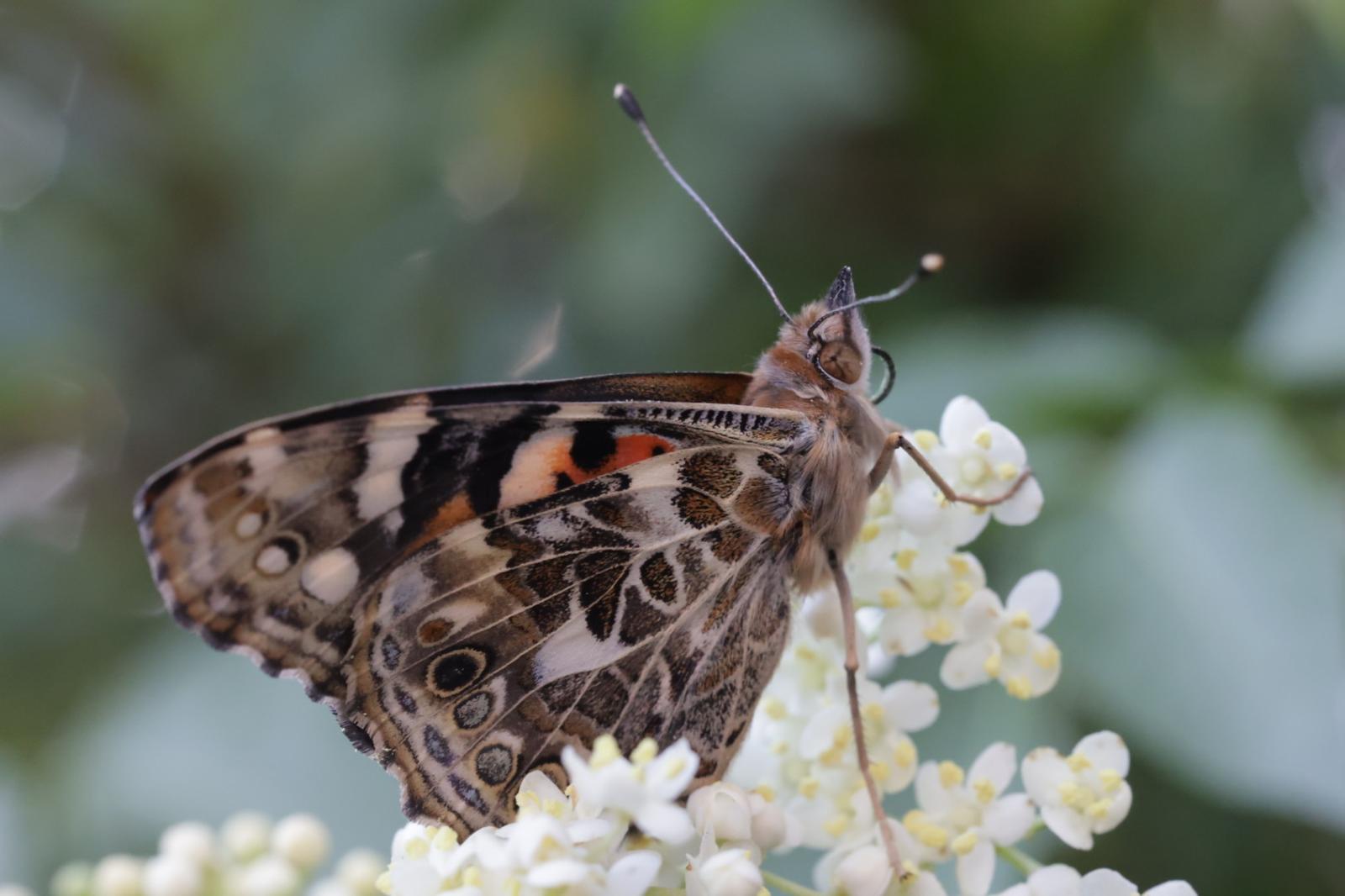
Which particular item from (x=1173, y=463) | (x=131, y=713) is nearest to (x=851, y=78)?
(x=1173, y=463)

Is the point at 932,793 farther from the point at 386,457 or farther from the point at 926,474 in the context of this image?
the point at 386,457

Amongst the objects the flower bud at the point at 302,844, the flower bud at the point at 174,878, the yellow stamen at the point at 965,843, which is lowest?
the yellow stamen at the point at 965,843

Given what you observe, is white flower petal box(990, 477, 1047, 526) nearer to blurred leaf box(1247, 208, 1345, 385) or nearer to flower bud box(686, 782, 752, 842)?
flower bud box(686, 782, 752, 842)

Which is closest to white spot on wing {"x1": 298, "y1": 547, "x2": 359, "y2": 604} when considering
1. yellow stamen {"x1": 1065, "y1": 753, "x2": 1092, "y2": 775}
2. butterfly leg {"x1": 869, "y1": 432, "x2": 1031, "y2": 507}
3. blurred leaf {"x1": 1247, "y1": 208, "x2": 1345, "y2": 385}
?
butterfly leg {"x1": 869, "y1": 432, "x2": 1031, "y2": 507}

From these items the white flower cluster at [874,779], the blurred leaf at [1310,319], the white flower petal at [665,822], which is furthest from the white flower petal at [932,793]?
the blurred leaf at [1310,319]

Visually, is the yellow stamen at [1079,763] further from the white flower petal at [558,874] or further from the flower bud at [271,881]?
the flower bud at [271,881]
